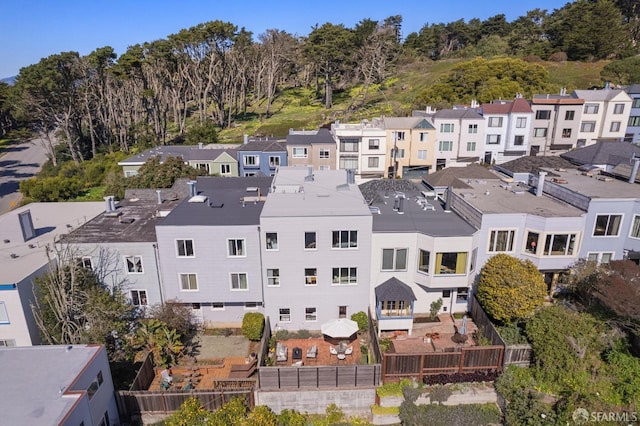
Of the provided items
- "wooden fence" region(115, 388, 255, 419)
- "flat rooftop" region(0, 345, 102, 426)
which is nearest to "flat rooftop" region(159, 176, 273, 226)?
"flat rooftop" region(0, 345, 102, 426)

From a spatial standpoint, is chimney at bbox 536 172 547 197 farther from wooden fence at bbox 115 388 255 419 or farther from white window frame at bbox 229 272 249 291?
wooden fence at bbox 115 388 255 419

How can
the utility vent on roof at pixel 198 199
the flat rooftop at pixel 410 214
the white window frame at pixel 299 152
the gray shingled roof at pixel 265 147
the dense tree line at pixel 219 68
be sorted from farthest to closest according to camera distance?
the dense tree line at pixel 219 68 < the gray shingled roof at pixel 265 147 < the white window frame at pixel 299 152 < the utility vent on roof at pixel 198 199 < the flat rooftop at pixel 410 214

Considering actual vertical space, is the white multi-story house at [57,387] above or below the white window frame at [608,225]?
below

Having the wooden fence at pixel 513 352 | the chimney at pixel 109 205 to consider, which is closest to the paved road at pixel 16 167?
the chimney at pixel 109 205

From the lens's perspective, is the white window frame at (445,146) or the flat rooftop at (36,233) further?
the white window frame at (445,146)

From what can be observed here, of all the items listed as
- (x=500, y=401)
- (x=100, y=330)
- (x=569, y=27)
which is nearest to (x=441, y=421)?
(x=500, y=401)

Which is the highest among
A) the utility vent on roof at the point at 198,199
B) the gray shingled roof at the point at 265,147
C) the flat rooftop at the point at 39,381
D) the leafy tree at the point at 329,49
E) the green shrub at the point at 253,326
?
the leafy tree at the point at 329,49

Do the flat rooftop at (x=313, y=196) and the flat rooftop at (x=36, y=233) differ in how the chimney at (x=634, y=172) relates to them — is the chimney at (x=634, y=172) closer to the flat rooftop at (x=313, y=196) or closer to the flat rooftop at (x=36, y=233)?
the flat rooftop at (x=313, y=196)

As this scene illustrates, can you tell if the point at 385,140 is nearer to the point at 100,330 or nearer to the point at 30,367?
Result: the point at 100,330
